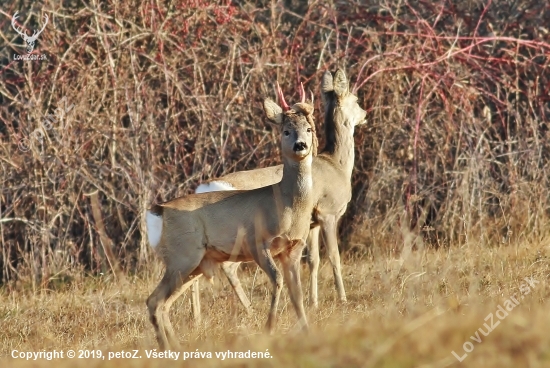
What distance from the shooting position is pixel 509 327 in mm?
4508

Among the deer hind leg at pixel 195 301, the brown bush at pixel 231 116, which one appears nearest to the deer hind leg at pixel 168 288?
the deer hind leg at pixel 195 301

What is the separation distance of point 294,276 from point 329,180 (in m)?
1.97

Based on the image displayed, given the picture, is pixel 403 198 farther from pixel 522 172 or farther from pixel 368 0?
pixel 368 0

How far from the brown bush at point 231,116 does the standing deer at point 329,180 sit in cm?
131

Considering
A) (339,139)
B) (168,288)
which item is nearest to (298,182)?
(168,288)

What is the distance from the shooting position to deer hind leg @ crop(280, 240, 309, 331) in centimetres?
661

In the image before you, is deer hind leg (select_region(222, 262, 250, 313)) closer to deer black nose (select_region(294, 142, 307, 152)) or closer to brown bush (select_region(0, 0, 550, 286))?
deer black nose (select_region(294, 142, 307, 152))

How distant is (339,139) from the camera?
9.08 metres

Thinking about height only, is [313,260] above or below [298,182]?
below

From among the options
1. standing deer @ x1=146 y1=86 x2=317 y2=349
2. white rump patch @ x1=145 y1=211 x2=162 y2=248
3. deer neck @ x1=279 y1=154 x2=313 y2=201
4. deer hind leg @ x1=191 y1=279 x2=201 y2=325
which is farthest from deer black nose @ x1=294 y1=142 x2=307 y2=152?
deer hind leg @ x1=191 y1=279 x2=201 y2=325

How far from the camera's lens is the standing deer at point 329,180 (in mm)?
8442

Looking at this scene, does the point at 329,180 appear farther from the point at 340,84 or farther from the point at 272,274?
the point at 272,274

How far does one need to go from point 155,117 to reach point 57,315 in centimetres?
310

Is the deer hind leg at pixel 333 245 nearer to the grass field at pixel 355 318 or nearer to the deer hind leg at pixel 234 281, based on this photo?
the grass field at pixel 355 318
